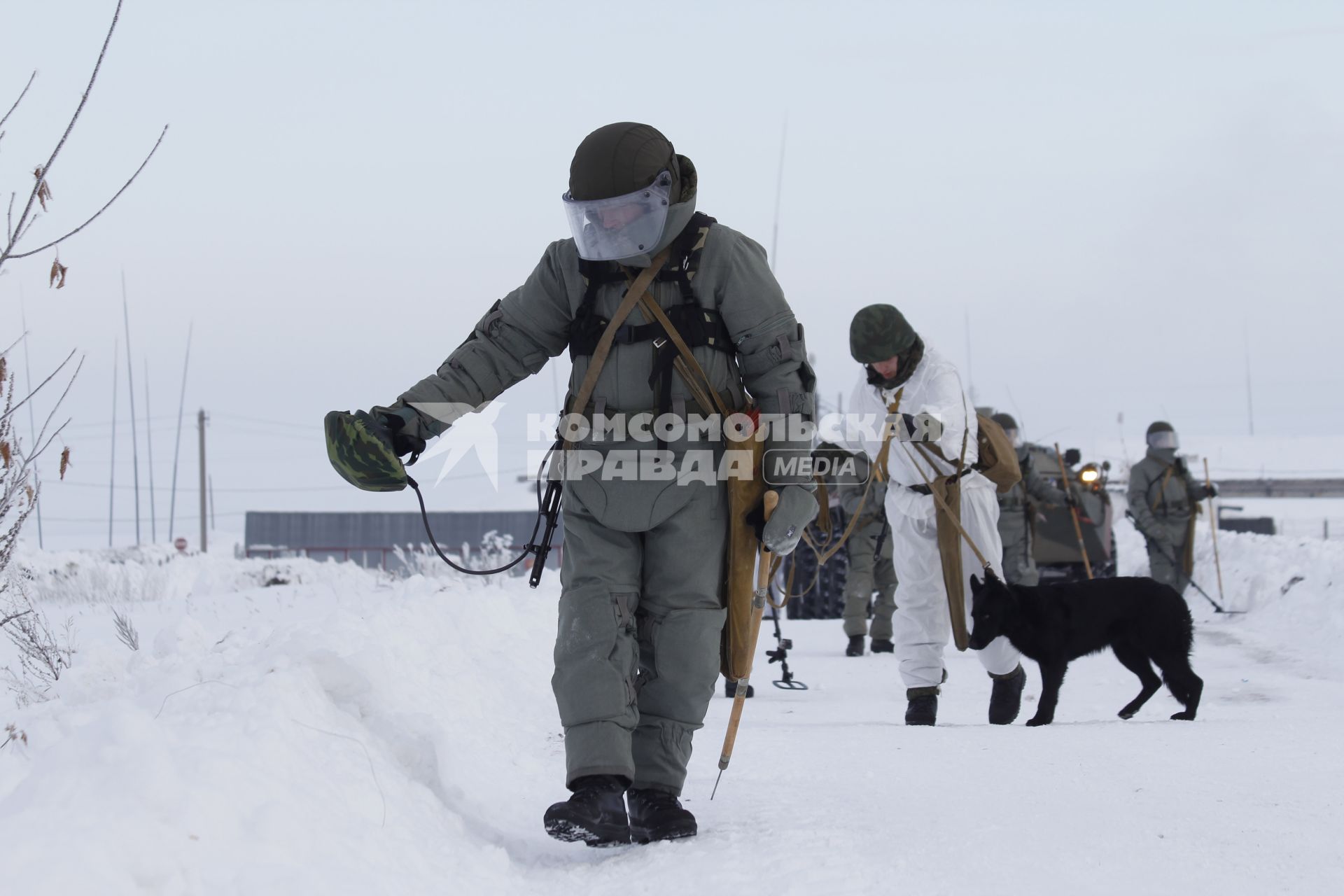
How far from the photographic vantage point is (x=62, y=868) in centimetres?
195

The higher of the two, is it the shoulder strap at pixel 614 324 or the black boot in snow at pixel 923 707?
the shoulder strap at pixel 614 324

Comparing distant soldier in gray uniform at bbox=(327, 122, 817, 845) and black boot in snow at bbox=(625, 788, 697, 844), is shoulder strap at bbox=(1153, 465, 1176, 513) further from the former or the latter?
black boot in snow at bbox=(625, 788, 697, 844)

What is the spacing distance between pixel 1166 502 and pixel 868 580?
4.74 m

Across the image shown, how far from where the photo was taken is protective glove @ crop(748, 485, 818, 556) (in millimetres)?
3359

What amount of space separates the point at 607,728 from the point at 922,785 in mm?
1106

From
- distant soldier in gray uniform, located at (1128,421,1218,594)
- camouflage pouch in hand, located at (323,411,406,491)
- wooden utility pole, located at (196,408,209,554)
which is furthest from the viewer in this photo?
wooden utility pole, located at (196,408,209,554)

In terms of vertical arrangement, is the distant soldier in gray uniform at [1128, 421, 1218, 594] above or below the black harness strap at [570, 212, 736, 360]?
below

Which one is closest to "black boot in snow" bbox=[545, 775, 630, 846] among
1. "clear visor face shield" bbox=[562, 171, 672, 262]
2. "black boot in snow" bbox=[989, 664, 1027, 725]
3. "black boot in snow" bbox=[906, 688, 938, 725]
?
"clear visor face shield" bbox=[562, 171, 672, 262]

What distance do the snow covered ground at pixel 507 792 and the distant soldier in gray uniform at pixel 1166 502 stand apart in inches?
293

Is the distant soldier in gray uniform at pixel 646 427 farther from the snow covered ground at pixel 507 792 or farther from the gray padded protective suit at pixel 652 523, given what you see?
the snow covered ground at pixel 507 792

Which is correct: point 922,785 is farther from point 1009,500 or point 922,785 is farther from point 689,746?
point 1009,500

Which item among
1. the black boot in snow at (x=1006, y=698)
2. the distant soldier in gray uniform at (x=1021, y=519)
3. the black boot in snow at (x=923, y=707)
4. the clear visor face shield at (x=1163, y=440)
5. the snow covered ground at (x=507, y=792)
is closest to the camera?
the snow covered ground at (x=507, y=792)

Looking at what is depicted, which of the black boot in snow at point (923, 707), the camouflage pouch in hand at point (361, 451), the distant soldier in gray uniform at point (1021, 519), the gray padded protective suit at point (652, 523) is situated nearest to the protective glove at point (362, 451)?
the camouflage pouch in hand at point (361, 451)

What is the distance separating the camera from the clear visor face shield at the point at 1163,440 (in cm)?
1296
